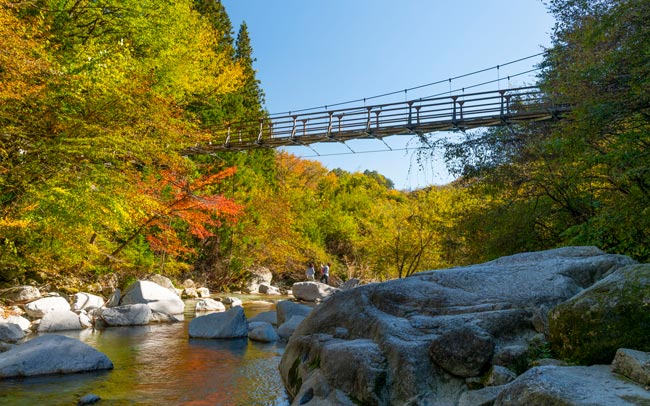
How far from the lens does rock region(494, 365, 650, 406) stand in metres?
2.57

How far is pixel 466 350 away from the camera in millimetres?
3865

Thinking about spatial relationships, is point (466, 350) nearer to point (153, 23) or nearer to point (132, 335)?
point (132, 335)

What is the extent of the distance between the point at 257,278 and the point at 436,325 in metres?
18.6

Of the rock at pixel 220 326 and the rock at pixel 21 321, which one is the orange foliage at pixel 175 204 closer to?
the rock at pixel 21 321

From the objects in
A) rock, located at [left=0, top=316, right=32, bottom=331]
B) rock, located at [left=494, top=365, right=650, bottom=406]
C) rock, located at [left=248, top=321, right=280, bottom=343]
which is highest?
rock, located at [left=494, top=365, right=650, bottom=406]

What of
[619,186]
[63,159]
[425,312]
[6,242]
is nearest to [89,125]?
[63,159]

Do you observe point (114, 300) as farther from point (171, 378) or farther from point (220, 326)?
point (171, 378)

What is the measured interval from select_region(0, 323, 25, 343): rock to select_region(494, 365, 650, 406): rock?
8.26 metres

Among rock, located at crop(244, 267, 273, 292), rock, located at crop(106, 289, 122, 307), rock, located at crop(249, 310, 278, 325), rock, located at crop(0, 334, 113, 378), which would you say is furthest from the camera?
rock, located at crop(244, 267, 273, 292)

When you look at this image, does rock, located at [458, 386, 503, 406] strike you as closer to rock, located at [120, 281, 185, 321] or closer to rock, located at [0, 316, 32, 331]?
rock, located at [0, 316, 32, 331]

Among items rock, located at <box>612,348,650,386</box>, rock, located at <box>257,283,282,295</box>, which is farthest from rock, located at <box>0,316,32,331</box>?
rock, located at <box>257,283,282,295</box>

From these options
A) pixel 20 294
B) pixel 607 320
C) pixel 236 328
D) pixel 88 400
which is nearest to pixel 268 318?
pixel 236 328

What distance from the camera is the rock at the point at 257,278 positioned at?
21.7m

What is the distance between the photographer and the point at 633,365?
286 centimetres
